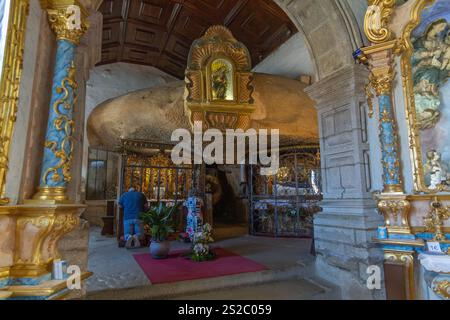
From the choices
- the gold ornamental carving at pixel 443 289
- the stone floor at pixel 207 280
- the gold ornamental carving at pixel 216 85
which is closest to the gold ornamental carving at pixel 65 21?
the stone floor at pixel 207 280

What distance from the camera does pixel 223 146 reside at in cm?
915

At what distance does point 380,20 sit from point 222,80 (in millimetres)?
5341

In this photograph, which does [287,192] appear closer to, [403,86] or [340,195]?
[340,195]

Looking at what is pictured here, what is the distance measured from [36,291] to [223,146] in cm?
736

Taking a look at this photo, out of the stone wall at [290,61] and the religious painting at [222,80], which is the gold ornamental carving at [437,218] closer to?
the religious painting at [222,80]

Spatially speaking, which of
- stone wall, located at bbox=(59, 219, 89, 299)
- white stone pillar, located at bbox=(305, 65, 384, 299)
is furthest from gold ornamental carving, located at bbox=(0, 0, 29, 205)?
white stone pillar, located at bbox=(305, 65, 384, 299)

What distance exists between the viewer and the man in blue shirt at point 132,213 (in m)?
6.71

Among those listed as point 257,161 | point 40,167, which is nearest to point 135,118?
point 257,161

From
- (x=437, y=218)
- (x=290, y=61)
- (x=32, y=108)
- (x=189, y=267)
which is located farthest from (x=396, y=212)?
(x=290, y=61)

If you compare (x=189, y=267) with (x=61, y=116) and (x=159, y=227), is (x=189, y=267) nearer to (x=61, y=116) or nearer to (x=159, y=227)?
(x=159, y=227)

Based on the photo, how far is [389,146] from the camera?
10.7 ft

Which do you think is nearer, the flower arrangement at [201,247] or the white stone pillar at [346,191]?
the white stone pillar at [346,191]

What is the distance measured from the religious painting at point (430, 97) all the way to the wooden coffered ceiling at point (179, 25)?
4867 mm

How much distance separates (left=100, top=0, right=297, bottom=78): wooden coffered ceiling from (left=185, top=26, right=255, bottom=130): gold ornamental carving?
1.86 ft
